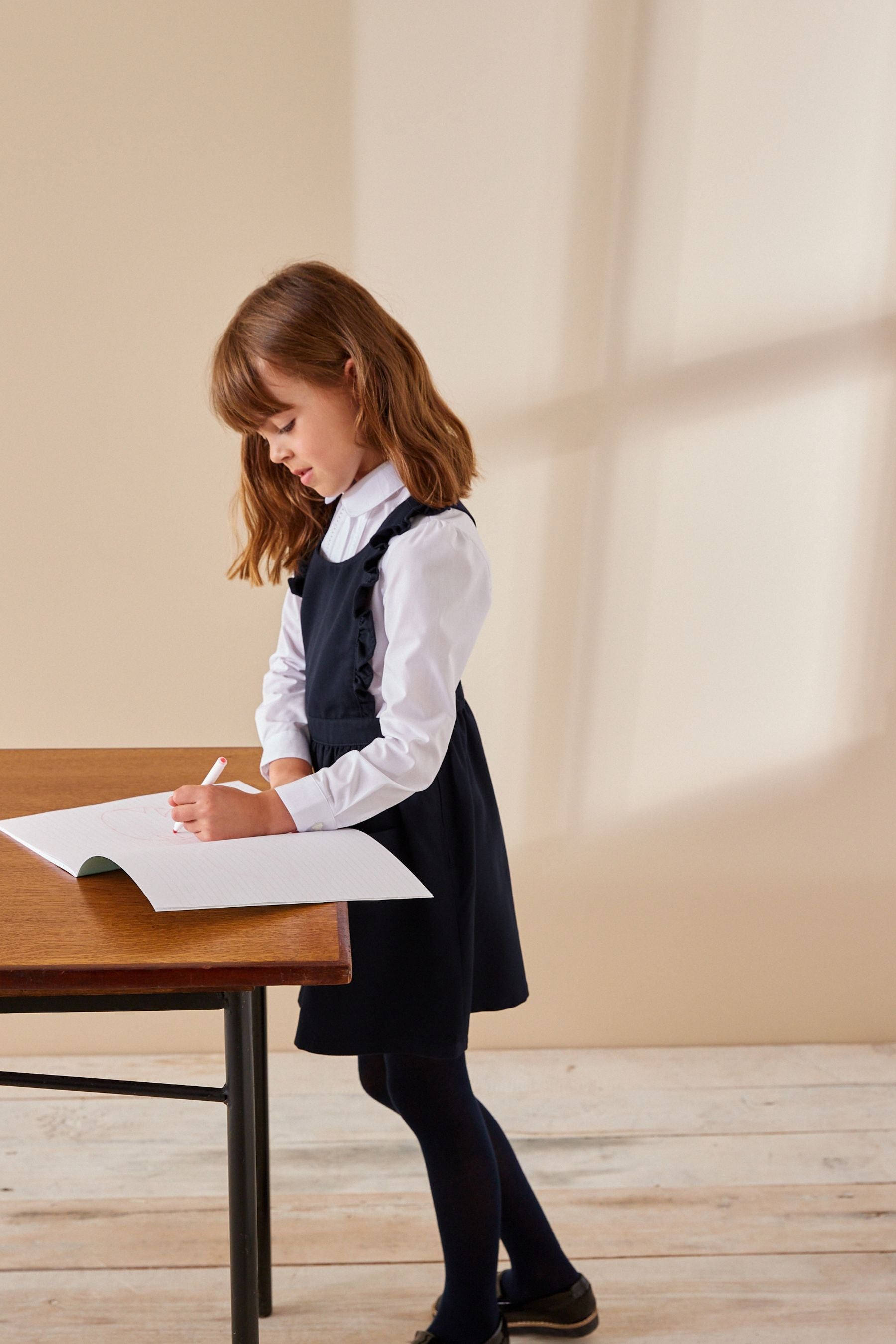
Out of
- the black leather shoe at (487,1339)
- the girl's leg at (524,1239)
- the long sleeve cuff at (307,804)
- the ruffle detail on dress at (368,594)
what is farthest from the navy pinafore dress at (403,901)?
the black leather shoe at (487,1339)

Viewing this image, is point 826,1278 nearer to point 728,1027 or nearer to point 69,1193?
point 728,1027

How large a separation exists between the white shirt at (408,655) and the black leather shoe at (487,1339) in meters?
0.72

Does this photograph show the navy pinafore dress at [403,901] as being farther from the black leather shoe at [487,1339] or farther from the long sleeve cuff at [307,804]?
the black leather shoe at [487,1339]

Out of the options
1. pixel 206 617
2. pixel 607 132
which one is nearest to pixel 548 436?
pixel 607 132

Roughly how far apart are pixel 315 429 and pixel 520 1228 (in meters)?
1.04

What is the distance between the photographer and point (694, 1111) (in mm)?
2004

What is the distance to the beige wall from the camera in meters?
1.94

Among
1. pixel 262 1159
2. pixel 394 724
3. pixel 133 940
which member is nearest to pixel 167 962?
pixel 133 940

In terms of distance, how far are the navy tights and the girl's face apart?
66cm

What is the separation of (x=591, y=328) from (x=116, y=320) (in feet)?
2.84

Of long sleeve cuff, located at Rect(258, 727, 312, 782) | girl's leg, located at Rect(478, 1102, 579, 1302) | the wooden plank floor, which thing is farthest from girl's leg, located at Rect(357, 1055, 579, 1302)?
long sleeve cuff, located at Rect(258, 727, 312, 782)

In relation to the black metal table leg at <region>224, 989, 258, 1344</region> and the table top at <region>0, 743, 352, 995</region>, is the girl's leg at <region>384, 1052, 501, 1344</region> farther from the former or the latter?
the table top at <region>0, 743, 352, 995</region>

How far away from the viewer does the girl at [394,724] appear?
1.13 m

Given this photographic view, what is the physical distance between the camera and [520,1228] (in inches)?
56.1
